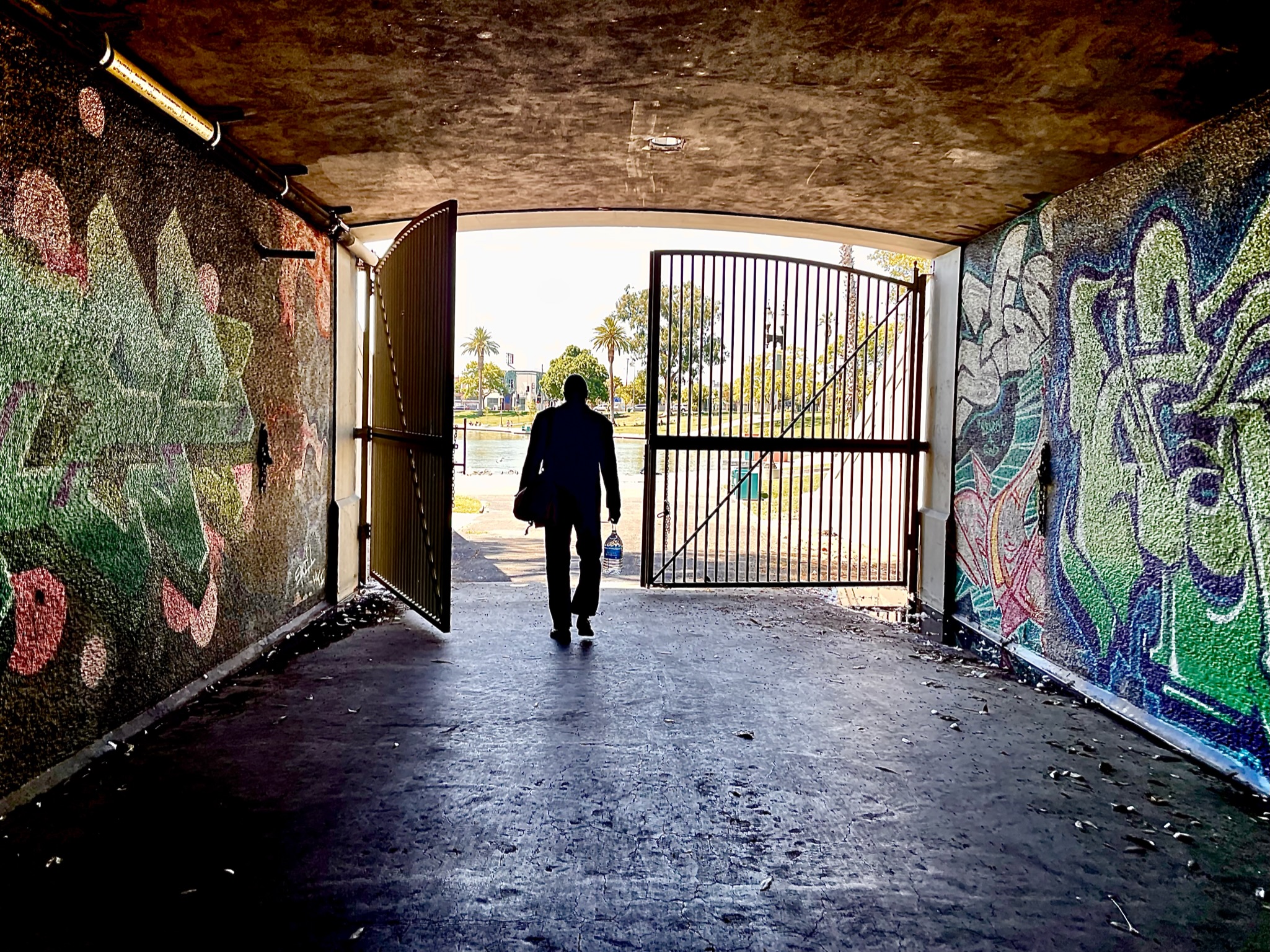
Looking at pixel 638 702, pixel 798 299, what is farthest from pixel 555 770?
pixel 798 299

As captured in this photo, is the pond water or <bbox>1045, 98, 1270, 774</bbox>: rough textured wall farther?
the pond water

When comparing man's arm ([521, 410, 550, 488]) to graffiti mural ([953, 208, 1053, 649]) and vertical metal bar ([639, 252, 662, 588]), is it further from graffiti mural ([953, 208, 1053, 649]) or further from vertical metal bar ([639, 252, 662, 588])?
graffiti mural ([953, 208, 1053, 649])

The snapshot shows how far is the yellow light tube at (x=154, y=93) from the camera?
3.48 m

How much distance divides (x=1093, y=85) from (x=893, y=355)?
3.83m

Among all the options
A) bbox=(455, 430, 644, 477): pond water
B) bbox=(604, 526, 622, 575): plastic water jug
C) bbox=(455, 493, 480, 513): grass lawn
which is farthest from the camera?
bbox=(455, 430, 644, 477): pond water

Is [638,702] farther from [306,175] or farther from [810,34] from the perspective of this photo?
[306,175]

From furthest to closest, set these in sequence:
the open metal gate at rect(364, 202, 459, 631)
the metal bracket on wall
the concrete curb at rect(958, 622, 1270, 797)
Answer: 1. the open metal gate at rect(364, 202, 459, 631)
2. the metal bracket on wall
3. the concrete curb at rect(958, 622, 1270, 797)

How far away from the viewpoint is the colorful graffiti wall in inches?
152

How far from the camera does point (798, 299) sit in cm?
753

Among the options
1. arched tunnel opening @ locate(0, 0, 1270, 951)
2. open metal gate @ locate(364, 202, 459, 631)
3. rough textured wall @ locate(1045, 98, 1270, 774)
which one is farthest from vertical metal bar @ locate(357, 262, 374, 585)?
rough textured wall @ locate(1045, 98, 1270, 774)

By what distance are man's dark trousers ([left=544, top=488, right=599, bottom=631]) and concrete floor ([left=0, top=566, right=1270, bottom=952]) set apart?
914mm

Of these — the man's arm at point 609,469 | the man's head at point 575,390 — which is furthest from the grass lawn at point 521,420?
the man's head at point 575,390

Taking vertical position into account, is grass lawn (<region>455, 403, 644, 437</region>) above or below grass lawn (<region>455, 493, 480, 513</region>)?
above

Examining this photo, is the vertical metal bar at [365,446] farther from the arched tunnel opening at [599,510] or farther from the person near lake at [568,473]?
the person near lake at [568,473]
